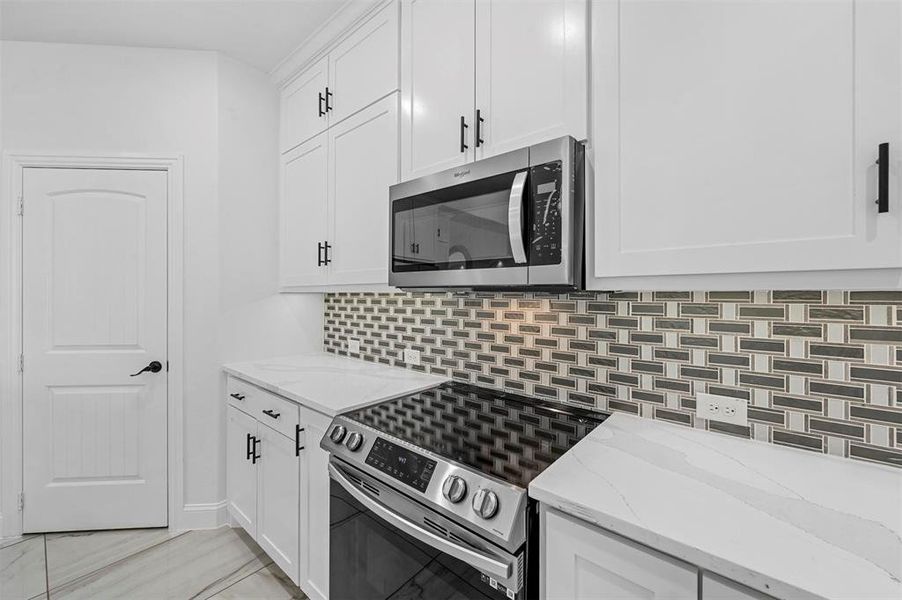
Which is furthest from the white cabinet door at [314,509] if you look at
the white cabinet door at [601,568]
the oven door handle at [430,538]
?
the white cabinet door at [601,568]

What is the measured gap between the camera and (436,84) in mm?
1635

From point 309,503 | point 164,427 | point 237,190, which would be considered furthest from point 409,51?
point 164,427

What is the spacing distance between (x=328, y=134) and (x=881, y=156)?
2.10 meters

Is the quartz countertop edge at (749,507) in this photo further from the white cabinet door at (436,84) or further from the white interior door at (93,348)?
the white interior door at (93,348)

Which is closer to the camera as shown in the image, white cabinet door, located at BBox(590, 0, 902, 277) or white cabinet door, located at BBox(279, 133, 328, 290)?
white cabinet door, located at BBox(590, 0, 902, 277)

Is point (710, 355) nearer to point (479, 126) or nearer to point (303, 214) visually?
point (479, 126)

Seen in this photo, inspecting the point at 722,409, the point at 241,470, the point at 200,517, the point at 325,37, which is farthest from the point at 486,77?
the point at 200,517

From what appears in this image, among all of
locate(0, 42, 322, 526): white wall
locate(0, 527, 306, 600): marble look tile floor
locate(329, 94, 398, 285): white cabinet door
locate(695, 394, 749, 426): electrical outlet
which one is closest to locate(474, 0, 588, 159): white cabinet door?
locate(329, 94, 398, 285): white cabinet door

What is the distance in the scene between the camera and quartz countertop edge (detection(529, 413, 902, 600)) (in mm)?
670

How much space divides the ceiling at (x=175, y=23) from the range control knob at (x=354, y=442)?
1937 millimetres

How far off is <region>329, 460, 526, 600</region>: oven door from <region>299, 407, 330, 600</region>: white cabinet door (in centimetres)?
11

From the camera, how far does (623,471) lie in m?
1.02

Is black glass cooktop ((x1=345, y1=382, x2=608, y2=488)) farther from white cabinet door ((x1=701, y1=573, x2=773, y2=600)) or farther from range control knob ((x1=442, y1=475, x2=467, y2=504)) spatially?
white cabinet door ((x1=701, y1=573, x2=773, y2=600))

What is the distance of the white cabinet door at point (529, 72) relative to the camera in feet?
4.04
